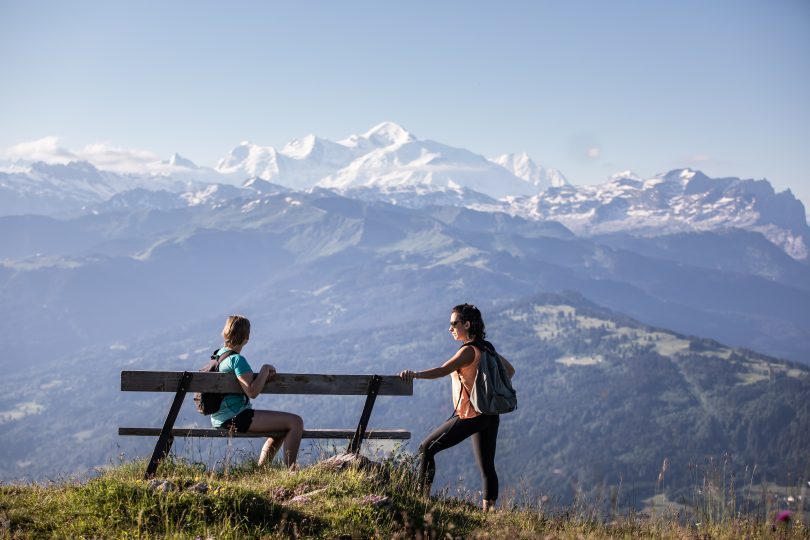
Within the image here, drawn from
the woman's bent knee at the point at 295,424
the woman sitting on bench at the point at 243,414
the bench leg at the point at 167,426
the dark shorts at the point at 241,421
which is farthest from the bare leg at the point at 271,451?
the bench leg at the point at 167,426

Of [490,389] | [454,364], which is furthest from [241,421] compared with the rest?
[490,389]

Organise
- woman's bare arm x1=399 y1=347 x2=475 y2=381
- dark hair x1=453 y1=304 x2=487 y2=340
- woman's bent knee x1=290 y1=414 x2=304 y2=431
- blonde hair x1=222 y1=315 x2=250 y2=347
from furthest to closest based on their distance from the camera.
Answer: woman's bent knee x1=290 y1=414 x2=304 y2=431, dark hair x1=453 y1=304 x2=487 y2=340, blonde hair x1=222 y1=315 x2=250 y2=347, woman's bare arm x1=399 y1=347 x2=475 y2=381

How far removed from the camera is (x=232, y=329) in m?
9.10

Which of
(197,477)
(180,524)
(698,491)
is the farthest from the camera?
(698,491)

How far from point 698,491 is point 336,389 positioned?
4232 mm

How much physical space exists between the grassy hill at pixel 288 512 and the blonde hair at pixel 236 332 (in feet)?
4.71

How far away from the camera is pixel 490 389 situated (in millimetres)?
9047

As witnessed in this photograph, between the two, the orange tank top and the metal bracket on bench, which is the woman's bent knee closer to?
the metal bracket on bench

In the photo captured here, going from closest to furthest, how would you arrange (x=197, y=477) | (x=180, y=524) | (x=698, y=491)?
(x=180, y=524)
(x=197, y=477)
(x=698, y=491)

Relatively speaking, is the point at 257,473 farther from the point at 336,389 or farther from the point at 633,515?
the point at 633,515

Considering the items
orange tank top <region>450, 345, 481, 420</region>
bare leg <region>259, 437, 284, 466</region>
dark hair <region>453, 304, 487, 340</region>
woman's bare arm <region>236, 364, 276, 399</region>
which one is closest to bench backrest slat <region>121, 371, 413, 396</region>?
woman's bare arm <region>236, 364, 276, 399</region>

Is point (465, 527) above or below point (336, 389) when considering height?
below

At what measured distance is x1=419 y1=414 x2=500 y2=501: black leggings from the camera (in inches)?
360

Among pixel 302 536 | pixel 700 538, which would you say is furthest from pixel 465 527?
pixel 700 538
